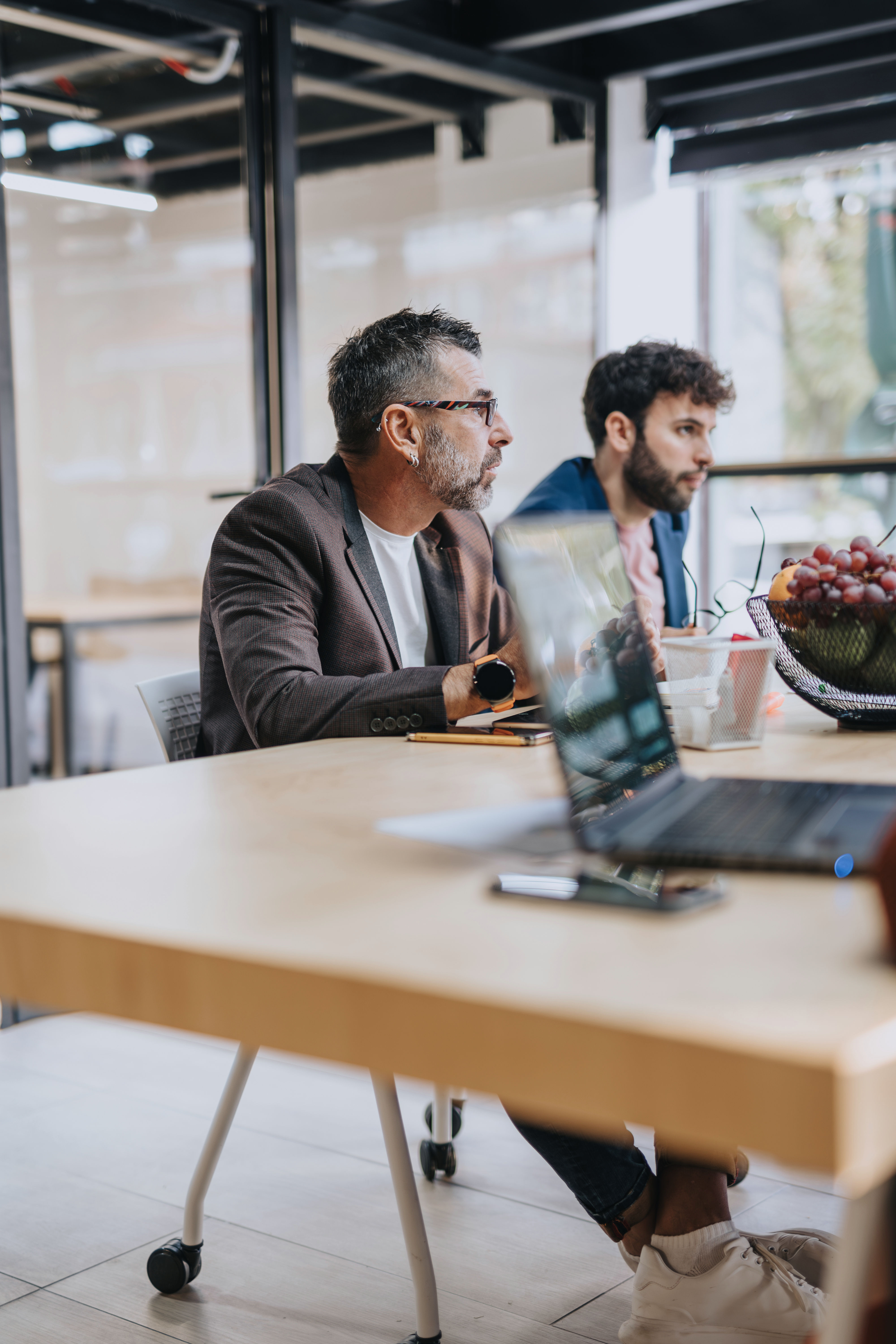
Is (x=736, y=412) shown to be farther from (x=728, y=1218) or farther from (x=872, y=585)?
(x=728, y=1218)

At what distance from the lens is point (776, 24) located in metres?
3.81

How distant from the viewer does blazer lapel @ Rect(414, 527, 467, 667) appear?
2.07 m

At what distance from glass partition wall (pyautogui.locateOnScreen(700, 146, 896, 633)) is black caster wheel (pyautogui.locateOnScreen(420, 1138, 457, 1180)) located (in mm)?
2557

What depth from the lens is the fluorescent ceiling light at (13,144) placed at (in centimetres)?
282

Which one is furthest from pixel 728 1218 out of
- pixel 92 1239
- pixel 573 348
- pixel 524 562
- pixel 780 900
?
pixel 573 348

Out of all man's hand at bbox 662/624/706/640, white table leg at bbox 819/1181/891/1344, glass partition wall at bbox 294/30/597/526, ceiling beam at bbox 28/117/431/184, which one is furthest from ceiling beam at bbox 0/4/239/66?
white table leg at bbox 819/1181/891/1344

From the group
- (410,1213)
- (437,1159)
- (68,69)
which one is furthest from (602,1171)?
(68,69)

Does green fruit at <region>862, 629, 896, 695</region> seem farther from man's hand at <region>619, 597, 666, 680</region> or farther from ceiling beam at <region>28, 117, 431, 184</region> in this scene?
ceiling beam at <region>28, 117, 431, 184</region>

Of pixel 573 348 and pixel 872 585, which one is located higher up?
pixel 573 348

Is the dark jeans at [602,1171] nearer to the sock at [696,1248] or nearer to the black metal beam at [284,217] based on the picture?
the sock at [696,1248]

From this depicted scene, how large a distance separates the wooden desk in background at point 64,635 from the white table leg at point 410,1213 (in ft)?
5.32

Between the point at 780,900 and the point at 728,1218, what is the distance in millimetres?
728

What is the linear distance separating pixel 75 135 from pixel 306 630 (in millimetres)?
1794

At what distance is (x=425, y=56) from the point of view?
372 cm
